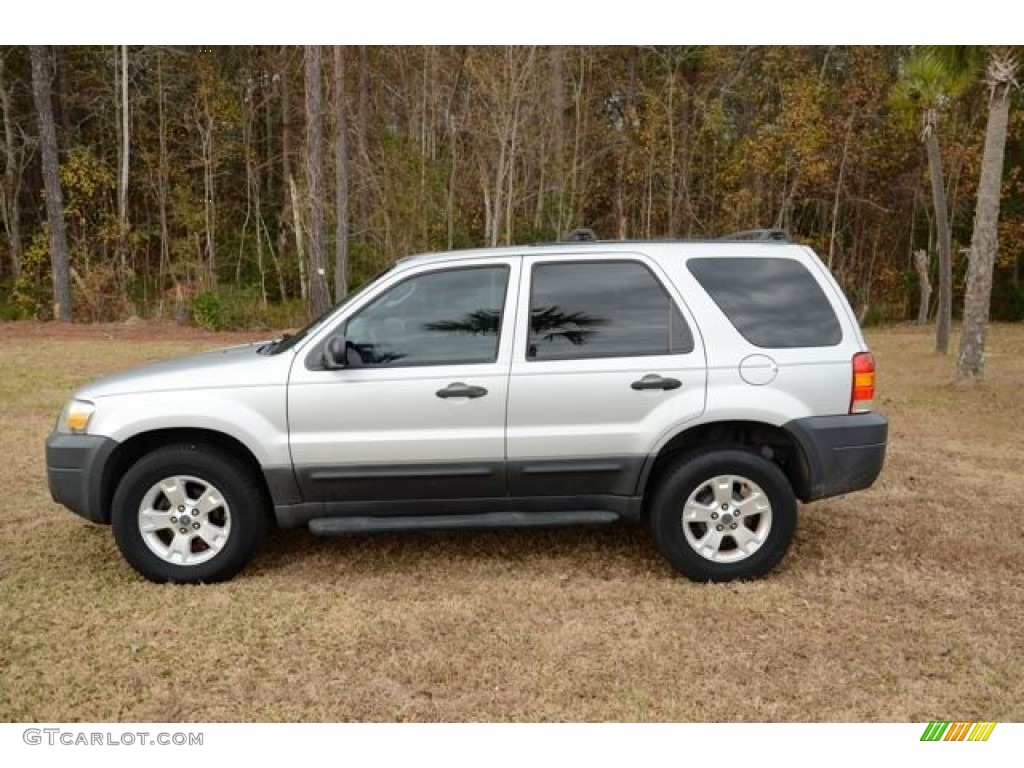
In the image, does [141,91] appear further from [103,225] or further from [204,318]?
[204,318]

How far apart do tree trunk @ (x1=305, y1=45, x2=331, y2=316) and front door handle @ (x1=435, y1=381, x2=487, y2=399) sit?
1126cm

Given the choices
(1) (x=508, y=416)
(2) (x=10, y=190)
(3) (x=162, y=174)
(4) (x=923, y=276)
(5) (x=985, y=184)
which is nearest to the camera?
(1) (x=508, y=416)

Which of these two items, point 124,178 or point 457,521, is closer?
point 457,521

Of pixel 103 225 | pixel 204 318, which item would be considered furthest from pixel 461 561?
pixel 103 225

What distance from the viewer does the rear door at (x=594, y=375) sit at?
4113 mm

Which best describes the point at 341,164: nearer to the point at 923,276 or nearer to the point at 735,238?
the point at 735,238

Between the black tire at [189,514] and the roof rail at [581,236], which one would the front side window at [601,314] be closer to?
the roof rail at [581,236]

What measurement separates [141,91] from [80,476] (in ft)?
67.1

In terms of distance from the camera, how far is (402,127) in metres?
21.1

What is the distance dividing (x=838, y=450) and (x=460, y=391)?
202 cm

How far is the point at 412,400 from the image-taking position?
4.07m

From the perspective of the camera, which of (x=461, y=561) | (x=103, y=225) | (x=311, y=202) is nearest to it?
(x=461, y=561)

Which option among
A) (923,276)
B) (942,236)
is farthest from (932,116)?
(923,276)

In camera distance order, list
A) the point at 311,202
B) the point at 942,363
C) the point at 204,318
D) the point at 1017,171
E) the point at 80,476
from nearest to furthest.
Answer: the point at 80,476, the point at 942,363, the point at 311,202, the point at 204,318, the point at 1017,171
